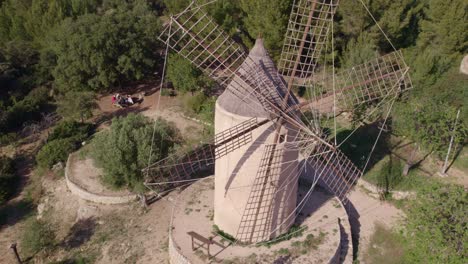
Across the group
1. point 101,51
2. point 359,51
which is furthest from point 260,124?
point 101,51

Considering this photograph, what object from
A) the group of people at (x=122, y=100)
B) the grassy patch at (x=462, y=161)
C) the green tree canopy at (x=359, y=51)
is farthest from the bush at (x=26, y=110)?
the grassy patch at (x=462, y=161)

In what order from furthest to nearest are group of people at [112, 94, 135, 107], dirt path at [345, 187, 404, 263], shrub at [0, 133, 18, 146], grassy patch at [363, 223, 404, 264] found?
group of people at [112, 94, 135, 107] → shrub at [0, 133, 18, 146] → dirt path at [345, 187, 404, 263] → grassy patch at [363, 223, 404, 264]

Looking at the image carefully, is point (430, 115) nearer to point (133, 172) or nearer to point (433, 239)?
point (433, 239)

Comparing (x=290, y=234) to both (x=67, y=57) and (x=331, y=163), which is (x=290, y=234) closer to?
(x=331, y=163)

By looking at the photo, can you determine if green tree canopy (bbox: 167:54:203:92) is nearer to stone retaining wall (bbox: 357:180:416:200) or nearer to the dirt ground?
the dirt ground

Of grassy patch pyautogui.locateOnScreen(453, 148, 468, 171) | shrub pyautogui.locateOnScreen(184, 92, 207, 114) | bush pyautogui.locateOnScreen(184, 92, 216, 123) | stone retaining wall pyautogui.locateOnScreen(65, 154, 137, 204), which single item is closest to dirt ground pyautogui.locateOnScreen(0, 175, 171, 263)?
stone retaining wall pyautogui.locateOnScreen(65, 154, 137, 204)

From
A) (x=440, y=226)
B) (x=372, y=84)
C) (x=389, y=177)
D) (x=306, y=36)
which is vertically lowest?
(x=389, y=177)
